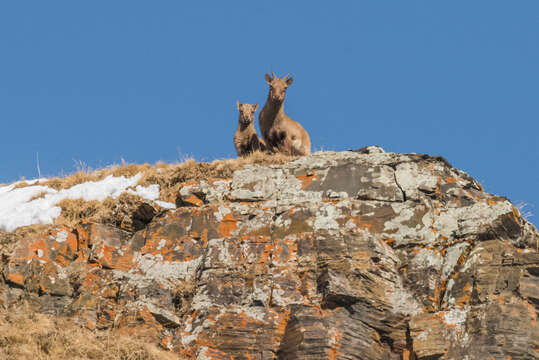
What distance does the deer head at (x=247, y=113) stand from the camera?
18.6 meters

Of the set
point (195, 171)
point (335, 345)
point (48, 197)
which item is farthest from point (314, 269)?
point (48, 197)

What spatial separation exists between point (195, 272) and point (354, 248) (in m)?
2.75

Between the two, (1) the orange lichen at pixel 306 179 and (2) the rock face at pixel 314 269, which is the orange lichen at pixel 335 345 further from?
(1) the orange lichen at pixel 306 179

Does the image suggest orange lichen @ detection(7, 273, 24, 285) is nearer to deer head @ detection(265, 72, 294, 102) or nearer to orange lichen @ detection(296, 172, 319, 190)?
orange lichen @ detection(296, 172, 319, 190)

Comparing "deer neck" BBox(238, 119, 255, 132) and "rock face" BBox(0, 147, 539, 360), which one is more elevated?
"deer neck" BBox(238, 119, 255, 132)

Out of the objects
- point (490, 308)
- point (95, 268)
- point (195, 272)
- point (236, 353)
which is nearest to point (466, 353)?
point (490, 308)

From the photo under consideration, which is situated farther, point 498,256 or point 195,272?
point 195,272

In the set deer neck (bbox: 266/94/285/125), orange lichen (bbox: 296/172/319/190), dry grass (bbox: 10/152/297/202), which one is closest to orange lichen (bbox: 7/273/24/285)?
dry grass (bbox: 10/152/297/202)

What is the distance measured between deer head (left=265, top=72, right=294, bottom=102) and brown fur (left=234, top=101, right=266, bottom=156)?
25.1 inches

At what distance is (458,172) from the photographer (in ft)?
44.2

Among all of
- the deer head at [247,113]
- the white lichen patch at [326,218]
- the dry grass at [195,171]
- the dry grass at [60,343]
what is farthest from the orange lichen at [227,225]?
the deer head at [247,113]

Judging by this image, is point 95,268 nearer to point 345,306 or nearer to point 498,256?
point 345,306

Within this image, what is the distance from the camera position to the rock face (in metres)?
9.87

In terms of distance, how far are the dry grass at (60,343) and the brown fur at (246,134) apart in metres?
9.05
